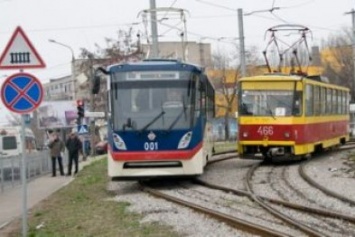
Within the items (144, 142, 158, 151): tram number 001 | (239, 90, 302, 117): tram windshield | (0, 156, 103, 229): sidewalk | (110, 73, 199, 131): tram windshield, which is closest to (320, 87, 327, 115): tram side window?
(239, 90, 302, 117): tram windshield

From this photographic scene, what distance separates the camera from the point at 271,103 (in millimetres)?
24672

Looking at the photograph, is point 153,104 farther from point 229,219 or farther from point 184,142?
point 229,219

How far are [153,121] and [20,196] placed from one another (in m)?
5.41

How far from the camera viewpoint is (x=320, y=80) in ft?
90.7

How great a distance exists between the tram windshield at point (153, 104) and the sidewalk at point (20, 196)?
10.3 feet

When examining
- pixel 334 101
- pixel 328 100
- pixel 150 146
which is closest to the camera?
pixel 150 146

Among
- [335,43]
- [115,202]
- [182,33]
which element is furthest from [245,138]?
[335,43]

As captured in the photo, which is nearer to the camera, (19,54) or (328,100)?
(19,54)

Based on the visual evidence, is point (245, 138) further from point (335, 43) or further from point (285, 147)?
point (335, 43)

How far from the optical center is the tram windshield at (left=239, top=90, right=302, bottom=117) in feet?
80.2

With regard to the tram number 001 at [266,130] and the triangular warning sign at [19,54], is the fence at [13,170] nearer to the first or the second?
the tram number 001 at [266,130]

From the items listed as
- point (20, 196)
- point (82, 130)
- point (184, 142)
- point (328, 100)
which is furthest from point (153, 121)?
point (82, 130)

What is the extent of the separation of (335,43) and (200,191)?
80.7 meters

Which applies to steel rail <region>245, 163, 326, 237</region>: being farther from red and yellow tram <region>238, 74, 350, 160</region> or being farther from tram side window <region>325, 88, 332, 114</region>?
tram side window <region>325, 88, 332, 114</region>
